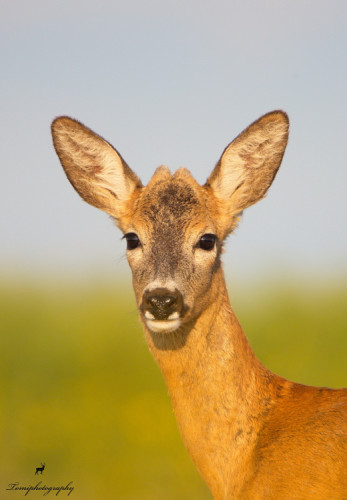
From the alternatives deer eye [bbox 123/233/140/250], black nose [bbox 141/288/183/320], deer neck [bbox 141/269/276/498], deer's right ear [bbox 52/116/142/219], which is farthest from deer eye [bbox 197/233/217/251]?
deer's right ear [bbox 52/116/142/219]

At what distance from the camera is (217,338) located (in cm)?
683

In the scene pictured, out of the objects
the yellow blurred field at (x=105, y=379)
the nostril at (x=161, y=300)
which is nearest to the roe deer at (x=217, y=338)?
the nostril at (x=161, y=300)

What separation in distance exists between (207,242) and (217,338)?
0.82 meters

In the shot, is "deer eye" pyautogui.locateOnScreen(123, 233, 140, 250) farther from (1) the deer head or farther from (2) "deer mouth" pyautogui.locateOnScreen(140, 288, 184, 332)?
(2) "deer mouth" pyautogui.locateOnScreen(140, 288, 184, 332)

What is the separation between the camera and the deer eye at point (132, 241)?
7190mm

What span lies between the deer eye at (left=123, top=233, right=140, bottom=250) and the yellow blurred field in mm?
709

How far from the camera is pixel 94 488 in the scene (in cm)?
1223


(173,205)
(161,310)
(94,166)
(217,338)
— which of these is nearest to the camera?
(161,310)

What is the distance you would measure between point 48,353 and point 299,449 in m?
12.5

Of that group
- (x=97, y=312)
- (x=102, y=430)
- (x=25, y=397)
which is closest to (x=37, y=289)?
(x=97, y=312)

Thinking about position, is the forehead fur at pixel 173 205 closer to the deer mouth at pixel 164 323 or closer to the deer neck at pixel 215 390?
the deer neck at pixel 215 390

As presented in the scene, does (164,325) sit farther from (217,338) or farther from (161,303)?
(217,338)

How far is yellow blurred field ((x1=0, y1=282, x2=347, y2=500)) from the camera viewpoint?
12.7 metres

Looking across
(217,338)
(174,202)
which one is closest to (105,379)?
(174,202)
